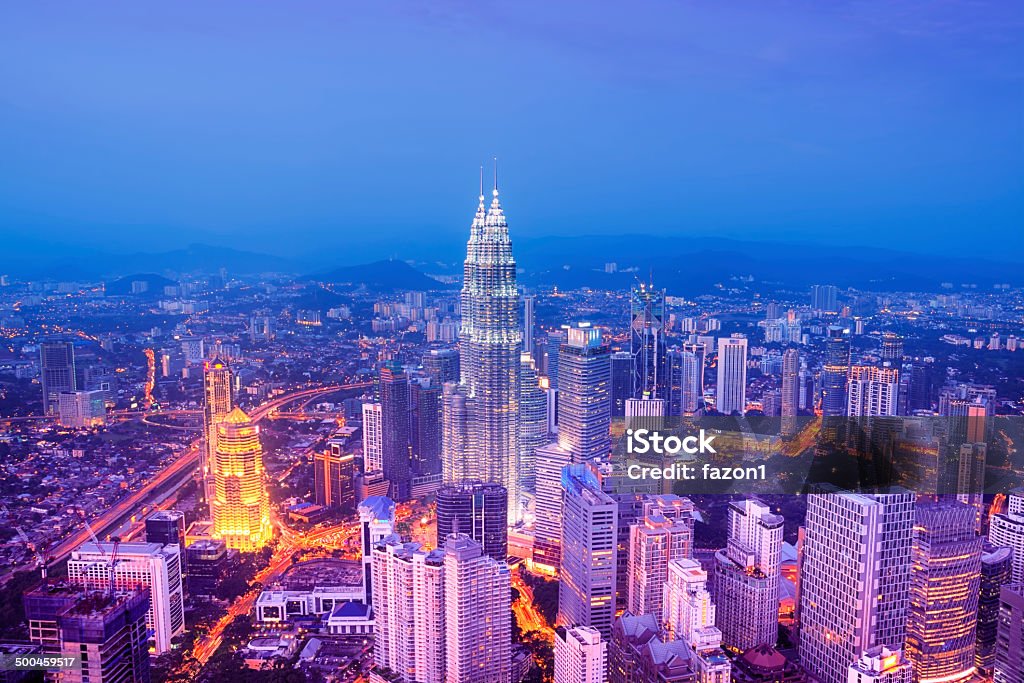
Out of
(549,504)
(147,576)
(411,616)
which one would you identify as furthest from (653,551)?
(147,576)

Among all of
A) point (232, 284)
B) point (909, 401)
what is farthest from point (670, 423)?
point (232, 284)

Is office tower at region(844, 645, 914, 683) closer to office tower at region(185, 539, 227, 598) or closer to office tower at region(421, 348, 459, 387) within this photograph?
office tower at region(185, 539, 227, 598)

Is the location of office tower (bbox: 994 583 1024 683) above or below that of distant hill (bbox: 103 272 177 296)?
below

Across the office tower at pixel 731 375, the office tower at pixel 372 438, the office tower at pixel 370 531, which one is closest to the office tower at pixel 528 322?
the office tower at pixel 372 438

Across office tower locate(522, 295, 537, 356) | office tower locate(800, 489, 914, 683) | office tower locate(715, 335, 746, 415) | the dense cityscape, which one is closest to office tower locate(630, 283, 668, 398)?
the dense cityscape

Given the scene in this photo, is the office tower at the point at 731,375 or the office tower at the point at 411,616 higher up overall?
the office tower at the point at 731,375

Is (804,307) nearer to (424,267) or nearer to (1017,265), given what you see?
(1017,265)

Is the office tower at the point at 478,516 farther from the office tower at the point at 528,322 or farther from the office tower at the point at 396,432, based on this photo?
the office tower at the point at 528,322
